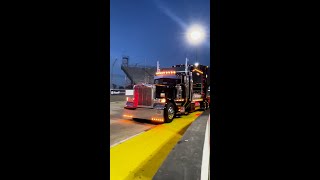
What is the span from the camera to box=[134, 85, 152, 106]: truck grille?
34.4 feet

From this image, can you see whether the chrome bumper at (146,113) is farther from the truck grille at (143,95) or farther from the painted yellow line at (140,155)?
the painted yellow line at (140,155)

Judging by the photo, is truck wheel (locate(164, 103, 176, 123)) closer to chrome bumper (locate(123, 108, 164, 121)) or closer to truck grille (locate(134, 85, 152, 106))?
chrome bumper (locate(123, 108, 164, 121))

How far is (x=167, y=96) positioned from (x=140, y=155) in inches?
260

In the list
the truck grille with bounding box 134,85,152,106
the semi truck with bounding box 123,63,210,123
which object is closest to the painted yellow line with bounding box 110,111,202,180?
the semi truck with bounding box 123,63,210,123

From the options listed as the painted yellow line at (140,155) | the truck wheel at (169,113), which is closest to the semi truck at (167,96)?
the truck wheel at (169,113)

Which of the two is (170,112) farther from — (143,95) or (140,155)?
(140,155)

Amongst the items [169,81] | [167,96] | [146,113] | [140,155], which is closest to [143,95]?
[146,113]

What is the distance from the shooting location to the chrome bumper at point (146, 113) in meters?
9.95
